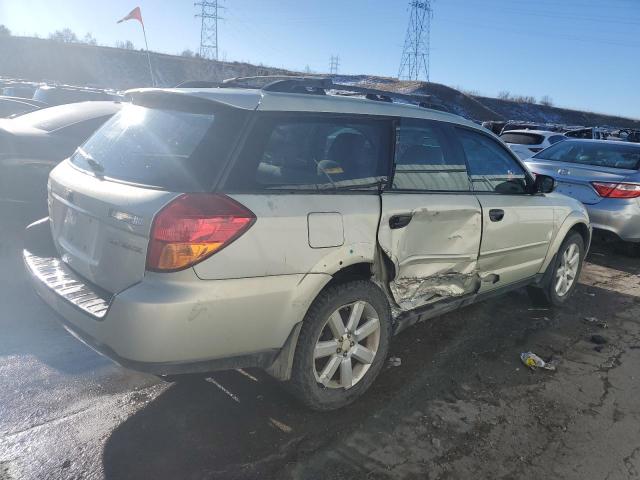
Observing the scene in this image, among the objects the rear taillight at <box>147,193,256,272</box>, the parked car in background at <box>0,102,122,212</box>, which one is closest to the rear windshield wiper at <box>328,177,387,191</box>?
the rear taillight at <box>147,193,256,272</box>

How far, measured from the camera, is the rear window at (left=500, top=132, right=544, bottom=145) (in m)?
14.5

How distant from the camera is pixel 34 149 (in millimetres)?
5570

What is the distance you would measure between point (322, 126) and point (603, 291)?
445cm

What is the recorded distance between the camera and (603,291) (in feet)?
19.4

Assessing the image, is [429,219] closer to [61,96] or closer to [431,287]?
[431,287]

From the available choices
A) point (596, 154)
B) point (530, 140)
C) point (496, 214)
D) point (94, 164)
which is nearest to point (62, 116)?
point (94, 164)

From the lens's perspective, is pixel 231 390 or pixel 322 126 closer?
pixel 322 126

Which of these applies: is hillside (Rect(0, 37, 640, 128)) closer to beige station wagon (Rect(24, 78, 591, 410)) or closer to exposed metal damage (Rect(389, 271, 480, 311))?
exposed metal damage (Rect(389, 271, 480, 311))

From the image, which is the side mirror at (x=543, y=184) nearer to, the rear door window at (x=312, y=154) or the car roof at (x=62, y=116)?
the rear door window at (x=312, y=154)

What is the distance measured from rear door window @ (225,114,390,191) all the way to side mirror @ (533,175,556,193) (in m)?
1.91

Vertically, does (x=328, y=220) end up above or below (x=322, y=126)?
below

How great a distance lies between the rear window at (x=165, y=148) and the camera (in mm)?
2535

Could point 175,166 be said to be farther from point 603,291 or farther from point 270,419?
point 603,291

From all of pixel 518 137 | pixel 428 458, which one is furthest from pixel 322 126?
pixel 518 137
